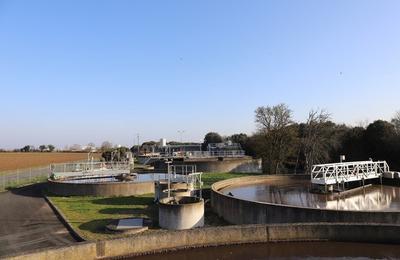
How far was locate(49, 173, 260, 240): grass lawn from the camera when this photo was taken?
18016mm

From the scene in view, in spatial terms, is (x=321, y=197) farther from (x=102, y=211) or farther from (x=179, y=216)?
(x=102, y=211)

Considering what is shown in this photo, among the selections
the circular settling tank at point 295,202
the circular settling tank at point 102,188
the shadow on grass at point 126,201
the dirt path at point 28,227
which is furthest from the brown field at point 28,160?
the circular settling tank at point 295,202

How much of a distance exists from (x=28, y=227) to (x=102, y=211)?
425 centimetres

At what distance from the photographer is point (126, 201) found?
25922mm

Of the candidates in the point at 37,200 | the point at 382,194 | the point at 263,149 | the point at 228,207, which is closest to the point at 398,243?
the point at 228,207

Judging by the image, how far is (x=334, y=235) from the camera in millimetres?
12258

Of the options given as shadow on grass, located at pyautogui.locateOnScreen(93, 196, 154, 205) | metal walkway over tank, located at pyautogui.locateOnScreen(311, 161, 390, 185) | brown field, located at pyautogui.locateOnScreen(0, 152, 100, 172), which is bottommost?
shadow on grass, located at pyautogui.locateOnScreen(93, 196, 154, 205)

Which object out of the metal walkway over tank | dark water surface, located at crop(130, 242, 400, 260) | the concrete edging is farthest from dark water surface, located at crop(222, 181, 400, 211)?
dark water surface, located at crop(130, 242, 400, 260)

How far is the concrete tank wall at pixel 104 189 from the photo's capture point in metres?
28.4

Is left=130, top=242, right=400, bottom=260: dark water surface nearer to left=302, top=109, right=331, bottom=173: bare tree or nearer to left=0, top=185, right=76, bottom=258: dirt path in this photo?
left=0, top=185, right=76, bottom=258: dirt path

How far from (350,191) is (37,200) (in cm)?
2080

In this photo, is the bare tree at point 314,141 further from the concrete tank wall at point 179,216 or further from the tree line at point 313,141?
the concrete tank wall at point 179,216

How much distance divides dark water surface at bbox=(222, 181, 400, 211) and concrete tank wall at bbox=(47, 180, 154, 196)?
609 cm

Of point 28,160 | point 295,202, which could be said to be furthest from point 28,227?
point 28,160
